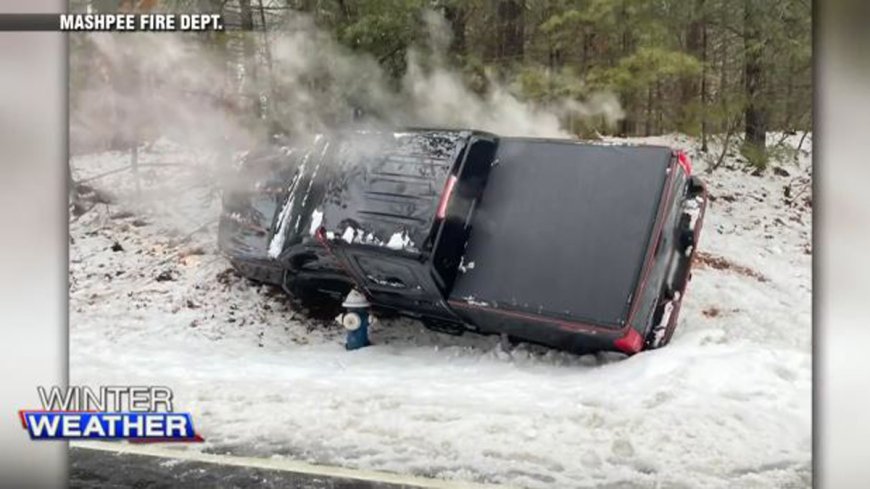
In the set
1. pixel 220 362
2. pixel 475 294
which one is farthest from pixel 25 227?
pixel 475 294

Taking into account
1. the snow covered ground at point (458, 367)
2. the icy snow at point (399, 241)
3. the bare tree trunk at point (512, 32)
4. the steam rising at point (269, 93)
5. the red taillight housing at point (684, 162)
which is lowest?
the snow covered ground at point (458, 367)

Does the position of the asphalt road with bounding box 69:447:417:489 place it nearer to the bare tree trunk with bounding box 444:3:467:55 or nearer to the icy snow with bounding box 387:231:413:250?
the icy snow with bounding box 387:231:413:250

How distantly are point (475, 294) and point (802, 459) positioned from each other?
954 mm

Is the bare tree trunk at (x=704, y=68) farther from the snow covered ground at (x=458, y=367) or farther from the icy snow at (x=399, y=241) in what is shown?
the icy snow at (x=399, y=241)

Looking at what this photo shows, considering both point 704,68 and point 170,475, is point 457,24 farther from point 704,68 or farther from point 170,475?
point 170,475

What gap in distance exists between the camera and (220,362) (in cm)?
210

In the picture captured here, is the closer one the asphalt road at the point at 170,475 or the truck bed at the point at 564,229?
the truck bed at the point at 564,229

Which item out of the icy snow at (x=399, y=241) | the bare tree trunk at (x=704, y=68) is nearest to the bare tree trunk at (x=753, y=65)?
the bare tree trunk at (x=704, y=68)

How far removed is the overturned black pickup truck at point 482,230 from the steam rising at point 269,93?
2.5 inches

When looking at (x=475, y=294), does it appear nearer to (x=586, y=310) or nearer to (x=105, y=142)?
(x=586, y=310)

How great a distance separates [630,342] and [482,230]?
1.62ft

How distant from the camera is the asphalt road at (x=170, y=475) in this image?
2.00 metres

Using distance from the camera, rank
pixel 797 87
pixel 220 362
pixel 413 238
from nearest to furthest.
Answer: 1. pixel 797 87
2. pixel 413 238
3. pixel 220 362

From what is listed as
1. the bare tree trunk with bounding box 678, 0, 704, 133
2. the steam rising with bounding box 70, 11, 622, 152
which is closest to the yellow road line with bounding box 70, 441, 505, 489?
the steam rising with bounding box 70, 11, 622, 152
